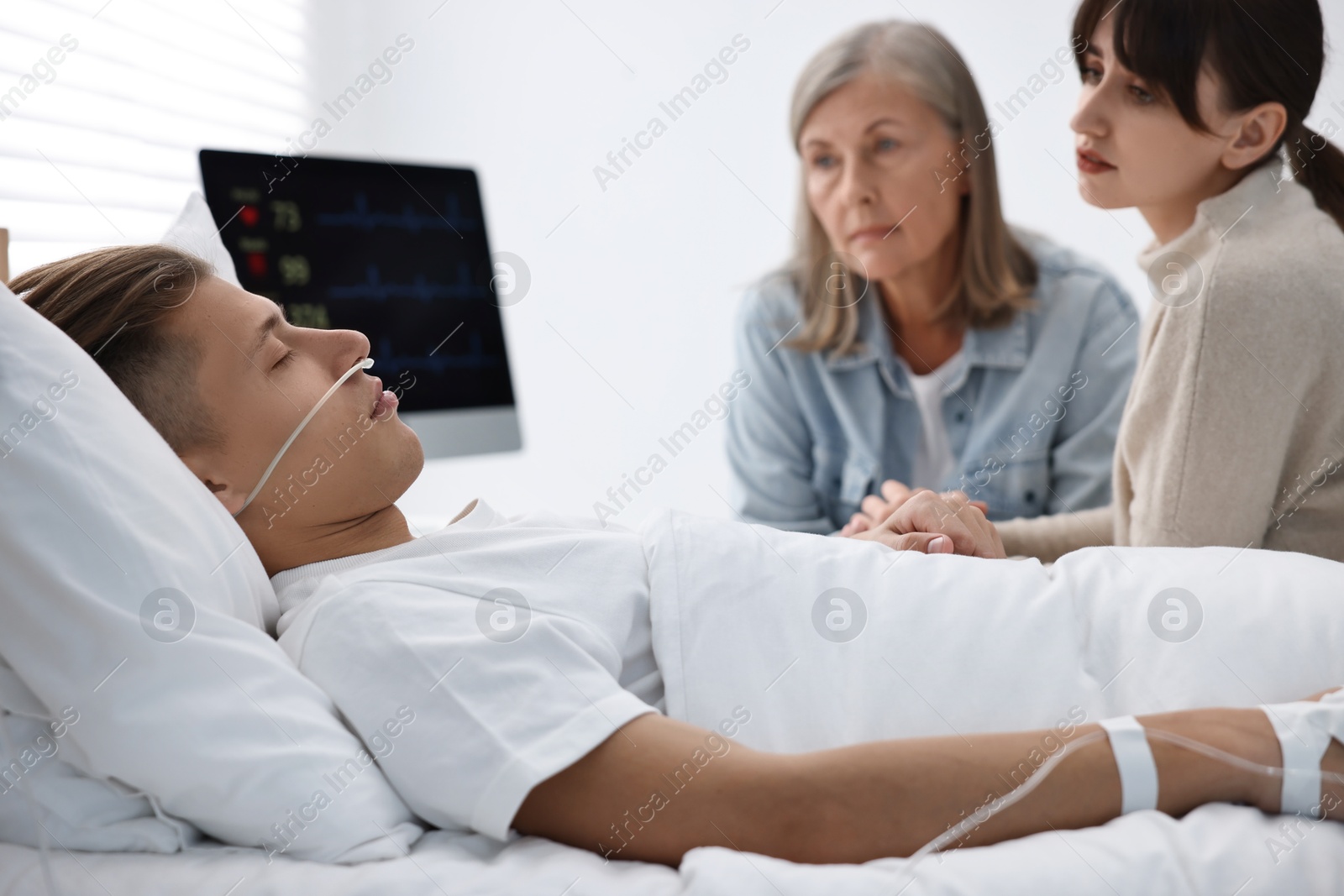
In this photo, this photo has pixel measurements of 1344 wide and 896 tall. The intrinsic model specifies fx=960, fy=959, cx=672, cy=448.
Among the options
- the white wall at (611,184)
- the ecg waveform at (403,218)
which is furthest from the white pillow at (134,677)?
the white wall at (611,184)

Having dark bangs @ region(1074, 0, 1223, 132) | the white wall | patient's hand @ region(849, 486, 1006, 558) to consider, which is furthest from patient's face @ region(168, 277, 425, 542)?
the white wall

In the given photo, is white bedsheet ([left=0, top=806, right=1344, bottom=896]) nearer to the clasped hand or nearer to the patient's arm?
the patient's arm

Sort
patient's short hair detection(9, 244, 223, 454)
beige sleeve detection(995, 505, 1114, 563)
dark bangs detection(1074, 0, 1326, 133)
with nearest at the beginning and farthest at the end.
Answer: patient's short hair detection(9, 244, 223, 454) → dark bangs detection(1074, 0, 1326, 133) → beige sleeve detection(995, 505, 1114, 563)

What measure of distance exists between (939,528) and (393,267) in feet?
3.59

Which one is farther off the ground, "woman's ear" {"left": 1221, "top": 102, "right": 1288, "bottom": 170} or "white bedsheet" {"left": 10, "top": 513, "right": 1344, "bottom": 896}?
"woman's ear" {"left": 1221, "top": 102, "right": 1288, "bottom": 170}

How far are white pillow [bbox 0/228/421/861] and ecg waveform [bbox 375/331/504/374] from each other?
2.84ft

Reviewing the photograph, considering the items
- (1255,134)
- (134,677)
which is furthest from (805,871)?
(1255,134)

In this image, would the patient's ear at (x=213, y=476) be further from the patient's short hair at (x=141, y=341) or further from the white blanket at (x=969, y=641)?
the white blanket at (x=969, y=641)

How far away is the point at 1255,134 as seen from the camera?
1272mm

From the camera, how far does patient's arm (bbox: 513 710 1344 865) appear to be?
0.73 m

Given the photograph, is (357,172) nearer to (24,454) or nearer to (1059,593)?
(24,454)

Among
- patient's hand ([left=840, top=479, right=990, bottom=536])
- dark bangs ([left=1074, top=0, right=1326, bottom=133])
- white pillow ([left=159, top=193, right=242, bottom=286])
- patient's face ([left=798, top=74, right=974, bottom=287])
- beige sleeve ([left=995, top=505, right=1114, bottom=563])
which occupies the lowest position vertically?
beige sleeve ([left=995, top=505, right=1114, bottom=563])

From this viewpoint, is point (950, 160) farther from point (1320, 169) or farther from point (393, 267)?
point (393, 267)

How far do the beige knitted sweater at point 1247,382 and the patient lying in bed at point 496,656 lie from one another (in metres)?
0.49
